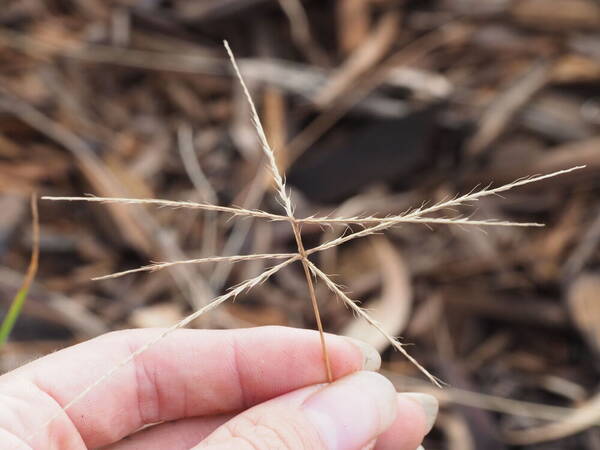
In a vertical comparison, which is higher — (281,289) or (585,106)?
(585,106)

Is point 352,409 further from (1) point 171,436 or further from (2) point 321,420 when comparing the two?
(1) point 171,436

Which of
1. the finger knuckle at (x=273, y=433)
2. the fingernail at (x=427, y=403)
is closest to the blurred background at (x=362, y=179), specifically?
the fingernail at (x=427, y=403)

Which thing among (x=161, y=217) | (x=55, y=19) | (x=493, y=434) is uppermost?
(x=55, y=19)

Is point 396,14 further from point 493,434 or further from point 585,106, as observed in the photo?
point 493,434

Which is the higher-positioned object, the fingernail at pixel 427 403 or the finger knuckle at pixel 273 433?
the finger knuckle at pixel 273 433

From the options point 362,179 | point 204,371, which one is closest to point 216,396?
point 204,371

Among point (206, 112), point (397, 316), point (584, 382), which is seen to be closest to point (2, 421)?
point (397, 316)

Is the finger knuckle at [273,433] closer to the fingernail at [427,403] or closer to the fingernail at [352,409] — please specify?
the fingernail at [352,409]
